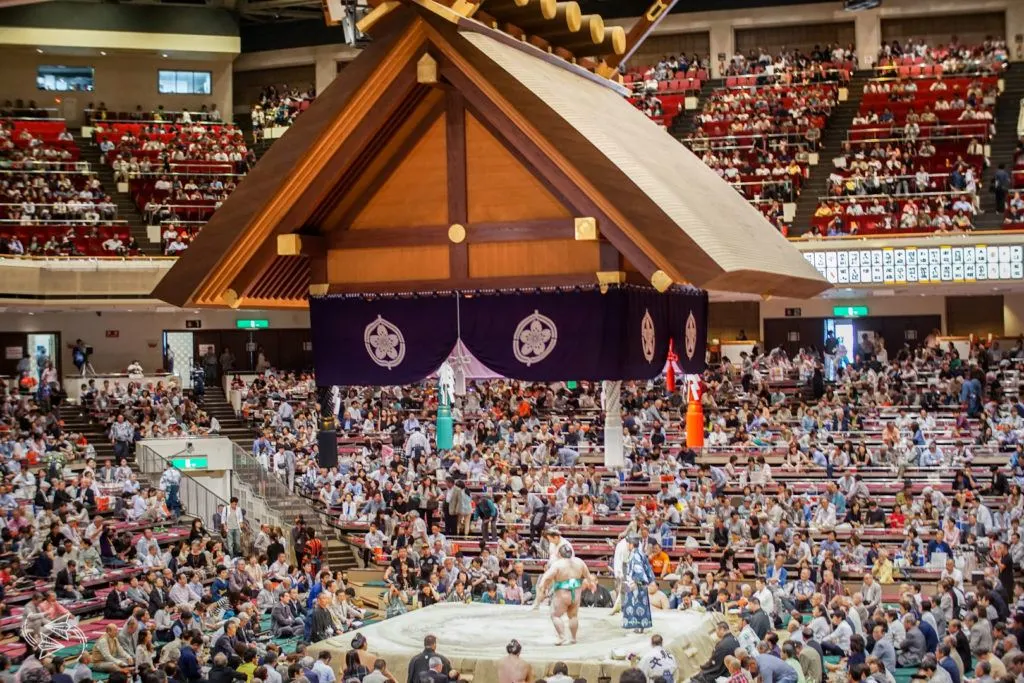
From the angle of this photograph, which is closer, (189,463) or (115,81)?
(189,463)

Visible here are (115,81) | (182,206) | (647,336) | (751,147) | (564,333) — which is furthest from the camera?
(115,81)

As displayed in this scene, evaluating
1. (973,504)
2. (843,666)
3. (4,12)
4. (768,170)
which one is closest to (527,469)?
(973,504)

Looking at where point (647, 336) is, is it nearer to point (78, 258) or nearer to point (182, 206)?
point (78, 258)

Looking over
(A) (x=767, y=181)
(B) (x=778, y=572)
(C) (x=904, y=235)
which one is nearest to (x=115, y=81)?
(A) (x=767, y=181)

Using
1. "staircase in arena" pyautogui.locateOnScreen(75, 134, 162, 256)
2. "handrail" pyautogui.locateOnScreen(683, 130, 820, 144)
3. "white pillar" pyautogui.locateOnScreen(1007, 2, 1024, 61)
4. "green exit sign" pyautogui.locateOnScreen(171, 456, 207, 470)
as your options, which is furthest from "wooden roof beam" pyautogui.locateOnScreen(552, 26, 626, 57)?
"white pillar" pyautogui.locateOnScreen(1007, 2, 1024, 61)

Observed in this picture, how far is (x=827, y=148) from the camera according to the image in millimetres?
25766

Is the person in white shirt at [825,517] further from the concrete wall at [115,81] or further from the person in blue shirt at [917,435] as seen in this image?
the concrete wall at [115,81]

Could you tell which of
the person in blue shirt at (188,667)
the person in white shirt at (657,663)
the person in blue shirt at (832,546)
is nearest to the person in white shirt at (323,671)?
the person in blue shirt at (188,667)

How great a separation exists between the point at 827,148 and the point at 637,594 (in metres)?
17.1

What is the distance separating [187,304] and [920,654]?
24.8 feet

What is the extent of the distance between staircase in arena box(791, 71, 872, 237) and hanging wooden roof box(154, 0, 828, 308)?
17700mm

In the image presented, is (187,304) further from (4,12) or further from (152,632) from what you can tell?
(4,12)

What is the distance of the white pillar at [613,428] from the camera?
6773mm

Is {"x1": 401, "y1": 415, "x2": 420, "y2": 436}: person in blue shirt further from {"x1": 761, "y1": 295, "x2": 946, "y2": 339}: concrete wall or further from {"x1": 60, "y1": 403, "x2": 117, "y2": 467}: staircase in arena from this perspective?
{"x1": 761, "y1": 295, "x2": 946, "y2": 339}: concrete wall
